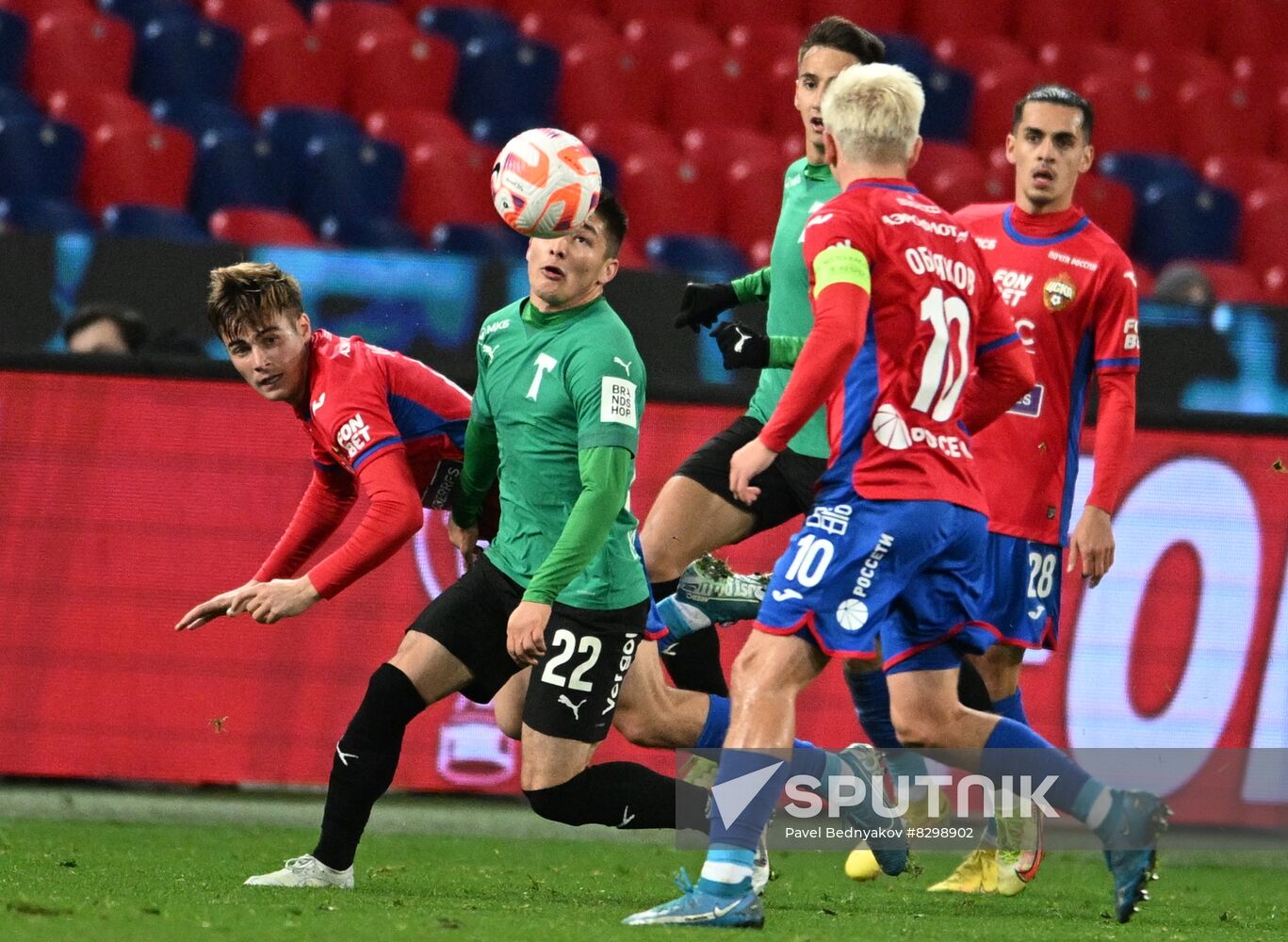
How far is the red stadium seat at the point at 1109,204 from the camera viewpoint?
11.4 m

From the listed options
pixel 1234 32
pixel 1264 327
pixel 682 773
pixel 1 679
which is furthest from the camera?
pixel 1234 32

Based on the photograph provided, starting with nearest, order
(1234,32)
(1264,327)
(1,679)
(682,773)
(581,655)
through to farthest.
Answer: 1. (581,655)
2. (682,773)
3. (1,679)
4. (1264,327)
5. (1234,32)

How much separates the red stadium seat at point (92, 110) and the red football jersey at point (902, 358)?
6.83 m

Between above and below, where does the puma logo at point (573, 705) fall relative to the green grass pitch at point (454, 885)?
above


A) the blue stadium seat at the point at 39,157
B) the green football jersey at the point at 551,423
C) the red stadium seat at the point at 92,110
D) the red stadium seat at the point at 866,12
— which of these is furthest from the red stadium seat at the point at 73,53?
the green football jersey at the point at 551,423

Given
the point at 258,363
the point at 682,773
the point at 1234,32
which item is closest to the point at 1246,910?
the point at 682,773

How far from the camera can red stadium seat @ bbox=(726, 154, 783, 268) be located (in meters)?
10.6

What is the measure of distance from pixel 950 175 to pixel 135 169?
4.37m

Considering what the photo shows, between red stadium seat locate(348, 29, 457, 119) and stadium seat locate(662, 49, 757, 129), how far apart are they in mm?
1406

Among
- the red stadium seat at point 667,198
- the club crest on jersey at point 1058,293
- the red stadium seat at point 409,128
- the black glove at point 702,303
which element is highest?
the red stadium seat at point 409,128

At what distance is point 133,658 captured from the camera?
22.8 ft

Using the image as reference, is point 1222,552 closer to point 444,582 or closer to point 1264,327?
point 1264,327

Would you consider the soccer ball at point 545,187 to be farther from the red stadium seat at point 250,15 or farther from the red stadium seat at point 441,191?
the red stadium seat at point 250,15

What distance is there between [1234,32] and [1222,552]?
723 centimetres
